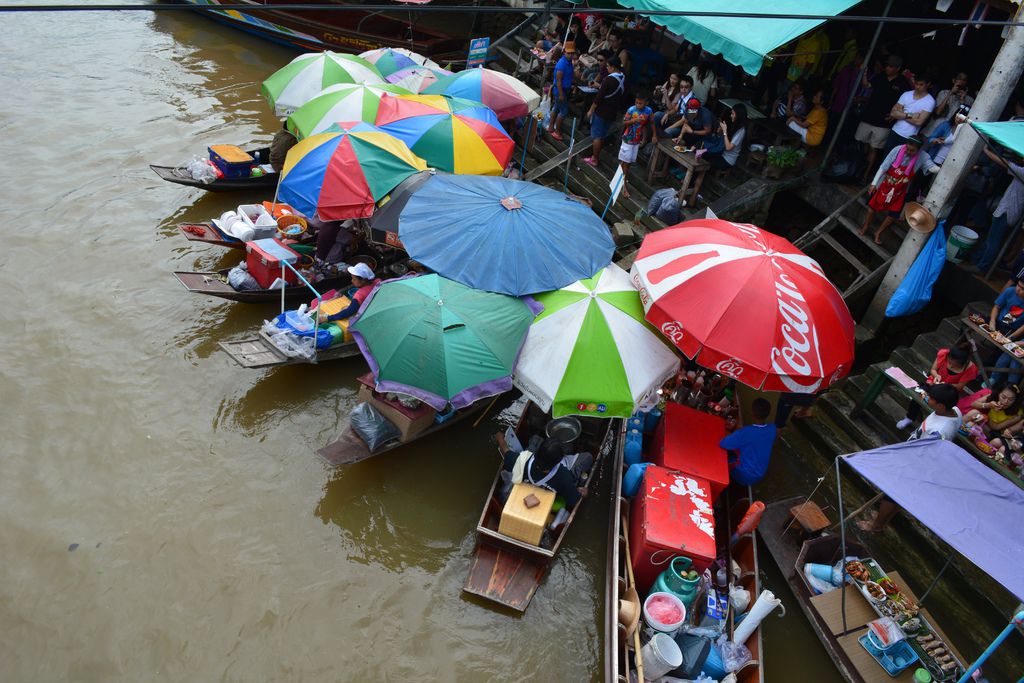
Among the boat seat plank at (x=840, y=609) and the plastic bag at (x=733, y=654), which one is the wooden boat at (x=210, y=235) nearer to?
the plastic bag at (x=733, y=654)

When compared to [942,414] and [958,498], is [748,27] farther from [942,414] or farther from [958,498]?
[958,498]

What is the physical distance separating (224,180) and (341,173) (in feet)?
12.9

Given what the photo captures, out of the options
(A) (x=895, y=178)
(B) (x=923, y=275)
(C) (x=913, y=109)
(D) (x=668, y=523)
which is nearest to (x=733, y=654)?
(D) (x=668, y=523)

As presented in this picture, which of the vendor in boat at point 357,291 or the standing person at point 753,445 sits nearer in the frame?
the standing person at point 753,445

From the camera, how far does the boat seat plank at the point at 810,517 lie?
782 cm

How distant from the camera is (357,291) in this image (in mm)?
9438

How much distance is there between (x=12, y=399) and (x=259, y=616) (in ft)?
15.1

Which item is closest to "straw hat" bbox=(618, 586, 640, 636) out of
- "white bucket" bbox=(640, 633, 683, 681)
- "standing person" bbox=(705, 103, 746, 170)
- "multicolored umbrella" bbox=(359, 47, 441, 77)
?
"white bucket" bbox=(640, 633, 683, 681)

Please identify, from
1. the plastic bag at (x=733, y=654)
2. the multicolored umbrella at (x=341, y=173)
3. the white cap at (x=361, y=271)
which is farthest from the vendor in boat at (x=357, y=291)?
the plastic bag at (x=733, y=654)

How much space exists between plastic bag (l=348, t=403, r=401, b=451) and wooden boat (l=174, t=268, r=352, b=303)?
2.85m

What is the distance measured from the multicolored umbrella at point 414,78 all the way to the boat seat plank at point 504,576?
376 inches

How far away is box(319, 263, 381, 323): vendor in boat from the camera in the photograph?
9313 mm

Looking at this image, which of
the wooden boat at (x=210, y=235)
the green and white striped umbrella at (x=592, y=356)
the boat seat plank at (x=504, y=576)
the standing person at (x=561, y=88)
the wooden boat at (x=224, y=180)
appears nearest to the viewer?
the boat seat plank at (x=504, y=576)

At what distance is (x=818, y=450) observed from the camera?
9195mm
